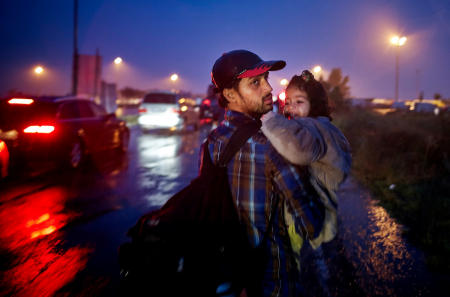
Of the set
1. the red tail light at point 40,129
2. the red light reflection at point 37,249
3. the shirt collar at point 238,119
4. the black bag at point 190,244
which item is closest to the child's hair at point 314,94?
the shirt collar at point 238,119

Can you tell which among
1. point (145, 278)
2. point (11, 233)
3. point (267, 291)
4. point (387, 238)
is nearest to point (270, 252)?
point (267, 291)

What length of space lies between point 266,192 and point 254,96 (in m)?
Answer: 0.47

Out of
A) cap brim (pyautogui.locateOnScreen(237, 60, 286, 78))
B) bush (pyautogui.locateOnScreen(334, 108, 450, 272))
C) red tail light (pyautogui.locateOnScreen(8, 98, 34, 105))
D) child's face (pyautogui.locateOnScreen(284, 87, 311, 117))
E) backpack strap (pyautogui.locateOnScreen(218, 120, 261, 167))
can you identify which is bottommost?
bush (pyautogui.locateOnScreen(334, 108, 450, 272))

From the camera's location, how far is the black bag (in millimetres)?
1144

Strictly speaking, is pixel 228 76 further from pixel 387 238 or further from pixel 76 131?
pixel 76 131

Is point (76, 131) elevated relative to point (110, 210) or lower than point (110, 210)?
elevated

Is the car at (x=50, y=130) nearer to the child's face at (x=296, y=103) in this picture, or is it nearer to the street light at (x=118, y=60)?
the child's face at (x=296, y=103)

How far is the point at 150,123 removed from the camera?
1600 cm

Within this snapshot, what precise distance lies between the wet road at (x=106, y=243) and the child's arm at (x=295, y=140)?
2.23 m

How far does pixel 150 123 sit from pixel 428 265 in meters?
14.1

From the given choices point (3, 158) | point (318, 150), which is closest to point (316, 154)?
point (318, 150)

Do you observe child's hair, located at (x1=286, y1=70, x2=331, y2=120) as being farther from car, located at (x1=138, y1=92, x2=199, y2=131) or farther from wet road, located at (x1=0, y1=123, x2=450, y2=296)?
car, located at (x1=138, y1=92, x2=199, y2=131)

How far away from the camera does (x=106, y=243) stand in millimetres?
3908

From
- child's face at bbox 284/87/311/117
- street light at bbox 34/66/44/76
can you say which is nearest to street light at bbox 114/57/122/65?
street light at bbox 34/66/44/76
